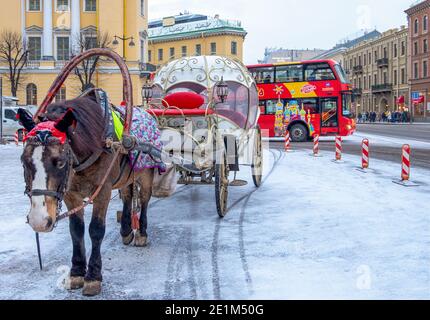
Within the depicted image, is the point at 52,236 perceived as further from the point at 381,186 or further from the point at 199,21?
the point at 199,21

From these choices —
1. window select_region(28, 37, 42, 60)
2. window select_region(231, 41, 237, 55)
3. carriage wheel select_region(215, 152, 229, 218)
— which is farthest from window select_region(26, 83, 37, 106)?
carriage wheel select_region(215, 152, 229, 218)

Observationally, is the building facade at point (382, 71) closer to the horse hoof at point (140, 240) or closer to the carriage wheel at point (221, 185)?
the carriage wheel at point (221, 185)

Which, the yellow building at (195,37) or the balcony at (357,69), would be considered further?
the balcony at (357,69)

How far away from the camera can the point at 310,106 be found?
27.8 metres

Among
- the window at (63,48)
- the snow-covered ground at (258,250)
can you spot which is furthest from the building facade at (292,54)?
the snow-covered ground at (258,250)

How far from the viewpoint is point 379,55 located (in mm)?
81812

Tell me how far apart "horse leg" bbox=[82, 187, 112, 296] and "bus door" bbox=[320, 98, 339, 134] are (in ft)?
76.6

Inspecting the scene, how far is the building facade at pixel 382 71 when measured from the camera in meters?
75.1

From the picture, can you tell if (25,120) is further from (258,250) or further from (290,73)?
(290,73)

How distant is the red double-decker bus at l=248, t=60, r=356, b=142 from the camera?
27078mm

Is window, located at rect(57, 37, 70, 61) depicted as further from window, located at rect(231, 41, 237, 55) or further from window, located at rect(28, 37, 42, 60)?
window, located at rect(231, 41, 237, 55)

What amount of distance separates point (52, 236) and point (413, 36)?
237ft

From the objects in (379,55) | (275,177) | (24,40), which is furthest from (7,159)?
(379,55)
